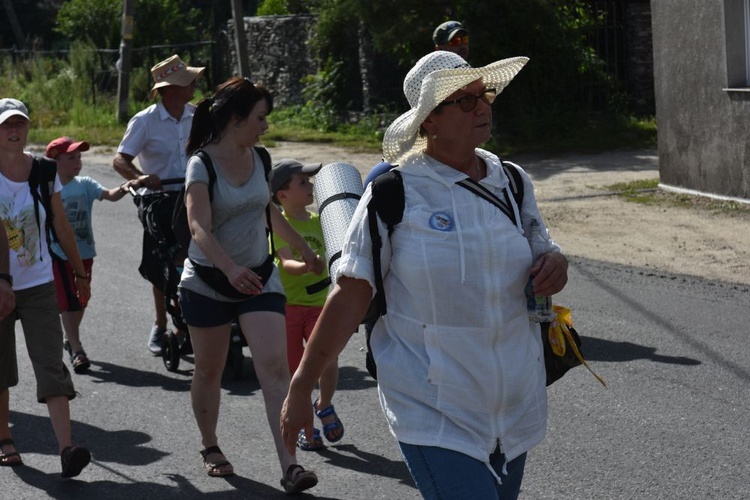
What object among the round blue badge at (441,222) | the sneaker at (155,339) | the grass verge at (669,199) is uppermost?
the round blue badge at (441,222)

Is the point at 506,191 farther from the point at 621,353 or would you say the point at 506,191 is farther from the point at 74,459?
the point at 621,353

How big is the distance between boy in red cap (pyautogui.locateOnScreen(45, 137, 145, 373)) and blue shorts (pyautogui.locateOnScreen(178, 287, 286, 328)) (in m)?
2.17

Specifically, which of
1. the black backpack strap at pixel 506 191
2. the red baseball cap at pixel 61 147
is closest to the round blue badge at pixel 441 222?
the black backpack strap at pixel 506 191

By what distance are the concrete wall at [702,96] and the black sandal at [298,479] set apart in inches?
359

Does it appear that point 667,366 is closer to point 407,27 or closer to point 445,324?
point 445,324

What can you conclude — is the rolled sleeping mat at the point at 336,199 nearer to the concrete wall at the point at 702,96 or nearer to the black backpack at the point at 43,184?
the black backpack at the point at 43,184

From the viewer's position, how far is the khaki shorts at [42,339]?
5.94 m

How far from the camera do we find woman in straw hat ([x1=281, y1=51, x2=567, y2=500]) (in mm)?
3324

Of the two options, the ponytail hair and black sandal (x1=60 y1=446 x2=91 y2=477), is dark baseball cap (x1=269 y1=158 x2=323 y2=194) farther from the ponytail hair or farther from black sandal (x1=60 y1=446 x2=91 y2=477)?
black sandal (x1=60 y1=446 x2=91 y2=477)

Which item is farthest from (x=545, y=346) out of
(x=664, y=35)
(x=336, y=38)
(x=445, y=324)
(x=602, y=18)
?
(x=336, y=38)

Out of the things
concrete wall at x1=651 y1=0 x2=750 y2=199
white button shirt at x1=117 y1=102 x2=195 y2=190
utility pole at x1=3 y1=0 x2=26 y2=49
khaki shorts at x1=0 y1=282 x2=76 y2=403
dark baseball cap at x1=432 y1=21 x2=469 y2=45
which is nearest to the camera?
khaki shorts at x1=0 y1=282 x2=76 y2=403

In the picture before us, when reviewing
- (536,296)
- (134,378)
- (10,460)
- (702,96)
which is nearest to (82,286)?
(10,460)

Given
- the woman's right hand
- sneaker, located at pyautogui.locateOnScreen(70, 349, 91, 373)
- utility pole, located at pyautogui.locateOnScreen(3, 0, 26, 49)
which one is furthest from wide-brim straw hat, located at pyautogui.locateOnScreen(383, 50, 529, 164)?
utility pole, located at pyautogui.locateOnScreen(3, 0, 26, 49)

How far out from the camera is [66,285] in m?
7.33
